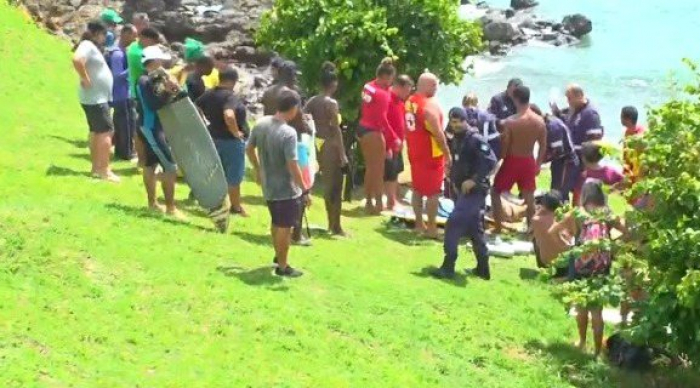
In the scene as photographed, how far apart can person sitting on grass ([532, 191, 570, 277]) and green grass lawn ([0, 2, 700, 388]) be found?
1.22ft

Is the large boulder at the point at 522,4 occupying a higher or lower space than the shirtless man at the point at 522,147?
lower

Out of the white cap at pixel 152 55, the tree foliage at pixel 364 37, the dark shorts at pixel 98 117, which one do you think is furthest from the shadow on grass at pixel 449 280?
the tree foliage at pixel 364 37

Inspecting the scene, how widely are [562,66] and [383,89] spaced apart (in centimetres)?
2577

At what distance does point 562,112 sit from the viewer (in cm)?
1473

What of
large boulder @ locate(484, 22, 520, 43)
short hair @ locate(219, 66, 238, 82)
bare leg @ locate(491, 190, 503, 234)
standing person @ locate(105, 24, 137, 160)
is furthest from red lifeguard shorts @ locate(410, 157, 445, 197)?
large boulder @ locate(484, 22, 520, 43)

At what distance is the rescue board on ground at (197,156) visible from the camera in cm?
1114

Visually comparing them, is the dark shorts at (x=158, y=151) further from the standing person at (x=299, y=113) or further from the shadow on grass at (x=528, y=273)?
the shadow on grass at (x=528, y=273)

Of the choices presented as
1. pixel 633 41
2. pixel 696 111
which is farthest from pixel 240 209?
pixel 633 41

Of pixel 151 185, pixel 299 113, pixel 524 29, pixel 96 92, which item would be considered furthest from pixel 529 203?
pixel 524 29

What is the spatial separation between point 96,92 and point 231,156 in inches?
63.0

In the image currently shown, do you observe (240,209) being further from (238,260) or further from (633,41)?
(633,41)

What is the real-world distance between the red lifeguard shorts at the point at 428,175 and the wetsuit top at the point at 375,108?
110 cm

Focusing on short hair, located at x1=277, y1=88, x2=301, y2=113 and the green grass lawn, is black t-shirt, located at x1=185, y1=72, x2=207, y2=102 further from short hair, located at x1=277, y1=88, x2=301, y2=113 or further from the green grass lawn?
short hair, located at x1=277, y1=88, x2=301, y2=113

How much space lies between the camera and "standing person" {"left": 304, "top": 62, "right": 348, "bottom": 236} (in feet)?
40.0
